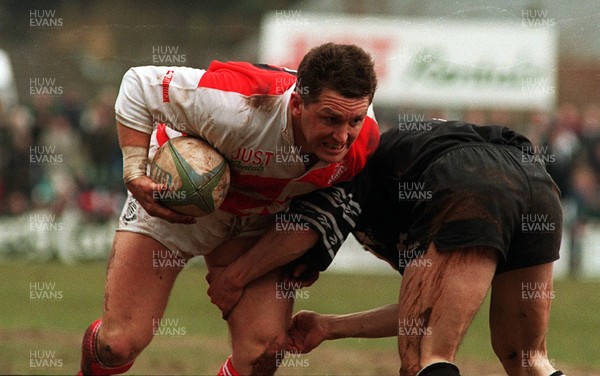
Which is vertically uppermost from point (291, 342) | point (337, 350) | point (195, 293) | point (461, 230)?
point (461, 230)

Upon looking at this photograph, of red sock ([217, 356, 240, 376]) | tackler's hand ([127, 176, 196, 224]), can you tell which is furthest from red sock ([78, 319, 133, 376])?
tackler's hand ([127, 176, 196, 224])

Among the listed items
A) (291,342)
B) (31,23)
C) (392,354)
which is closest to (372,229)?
(291,342)

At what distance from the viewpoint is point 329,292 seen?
14.8 meters

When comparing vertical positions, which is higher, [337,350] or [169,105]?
[169,105]

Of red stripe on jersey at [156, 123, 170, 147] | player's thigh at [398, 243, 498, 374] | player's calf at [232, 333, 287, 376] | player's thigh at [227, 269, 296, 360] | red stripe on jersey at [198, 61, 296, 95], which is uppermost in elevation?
red stripe on jersey at [198, 61, 296, 95]

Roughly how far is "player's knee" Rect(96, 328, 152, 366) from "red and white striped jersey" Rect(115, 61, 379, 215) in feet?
3.76

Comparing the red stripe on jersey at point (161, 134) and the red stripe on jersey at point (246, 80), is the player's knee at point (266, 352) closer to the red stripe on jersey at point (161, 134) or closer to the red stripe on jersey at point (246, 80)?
the red stripe on jersey at point (161, 134)

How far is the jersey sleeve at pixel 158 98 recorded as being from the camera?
251 inches

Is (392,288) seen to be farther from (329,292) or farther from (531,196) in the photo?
(531,196)

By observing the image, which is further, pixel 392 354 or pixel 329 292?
pixel 329 292

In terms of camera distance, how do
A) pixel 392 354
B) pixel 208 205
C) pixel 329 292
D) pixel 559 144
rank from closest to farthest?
pixel 208 205
pixel 392 354
pixel 329 292
pixel 559 144

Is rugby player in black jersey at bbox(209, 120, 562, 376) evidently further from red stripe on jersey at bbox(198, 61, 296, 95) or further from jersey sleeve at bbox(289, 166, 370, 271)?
red stripe on jersey at bbox(198, 61, 296, 95)

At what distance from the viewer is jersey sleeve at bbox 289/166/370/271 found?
6723mm

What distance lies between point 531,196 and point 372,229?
1353mm
